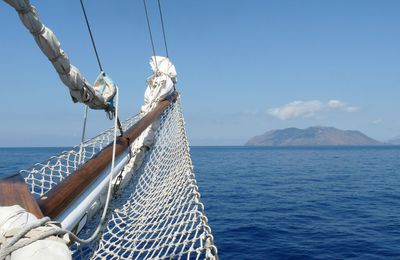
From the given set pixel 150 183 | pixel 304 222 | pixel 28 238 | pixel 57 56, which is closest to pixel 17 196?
pixel 28 238

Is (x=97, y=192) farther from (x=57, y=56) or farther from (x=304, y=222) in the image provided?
(x=304, y=222)

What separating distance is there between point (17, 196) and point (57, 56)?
0.95 m

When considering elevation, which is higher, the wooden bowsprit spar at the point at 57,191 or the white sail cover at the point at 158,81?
the white sail cover at the point at 158,81

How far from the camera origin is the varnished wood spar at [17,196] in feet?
5.57

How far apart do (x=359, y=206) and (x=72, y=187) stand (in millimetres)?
14575

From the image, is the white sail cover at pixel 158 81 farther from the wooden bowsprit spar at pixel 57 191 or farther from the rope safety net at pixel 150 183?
the wooden bowsprit spar at pixel 57 191

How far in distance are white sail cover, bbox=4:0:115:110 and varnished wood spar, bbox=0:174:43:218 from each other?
30.5 inches

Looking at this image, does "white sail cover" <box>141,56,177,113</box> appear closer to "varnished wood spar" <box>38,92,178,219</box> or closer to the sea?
"varnished wood spar" <box>38,92,178,219</box>

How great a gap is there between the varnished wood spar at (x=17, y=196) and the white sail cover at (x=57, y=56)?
77 cm

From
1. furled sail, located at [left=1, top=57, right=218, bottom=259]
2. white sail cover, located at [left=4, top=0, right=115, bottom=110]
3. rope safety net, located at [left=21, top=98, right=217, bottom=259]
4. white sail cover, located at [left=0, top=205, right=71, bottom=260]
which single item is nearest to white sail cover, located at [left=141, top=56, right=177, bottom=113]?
furled sail, located at [left=1, top=57, right=218, bottom=259]

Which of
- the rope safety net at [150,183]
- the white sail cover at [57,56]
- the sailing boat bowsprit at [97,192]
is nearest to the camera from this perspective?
the sailing boat bowsprit at [97,192]

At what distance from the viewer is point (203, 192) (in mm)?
18656

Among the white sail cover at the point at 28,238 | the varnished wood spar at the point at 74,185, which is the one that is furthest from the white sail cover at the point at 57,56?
the white sail cover at the point at 28,238

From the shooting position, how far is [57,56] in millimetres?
2314
